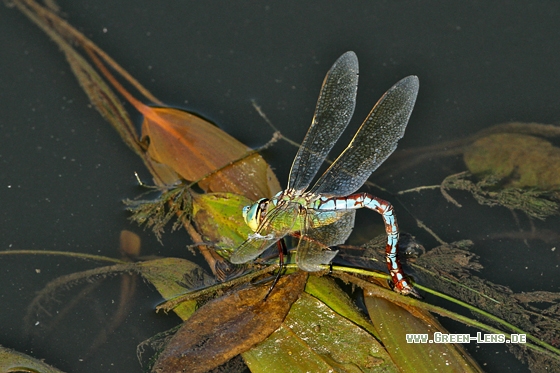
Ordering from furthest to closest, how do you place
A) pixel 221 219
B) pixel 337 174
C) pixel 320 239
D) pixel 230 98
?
pixel 230 98
pixel 337 174
pixel 221 219
pixel 320 239

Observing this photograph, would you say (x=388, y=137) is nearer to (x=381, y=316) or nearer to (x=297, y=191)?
(x=297, y=191)

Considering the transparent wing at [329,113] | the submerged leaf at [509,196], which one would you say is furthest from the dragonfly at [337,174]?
the submerged leaf at [509,196]

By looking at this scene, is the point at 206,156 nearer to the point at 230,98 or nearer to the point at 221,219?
the point at 221,219

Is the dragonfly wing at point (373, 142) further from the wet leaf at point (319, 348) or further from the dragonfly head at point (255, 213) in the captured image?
the wet leaf at point (319, 348)

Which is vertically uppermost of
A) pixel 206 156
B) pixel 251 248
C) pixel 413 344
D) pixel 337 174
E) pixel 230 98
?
pixel 230 98

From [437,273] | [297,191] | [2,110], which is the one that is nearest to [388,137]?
[297,191]

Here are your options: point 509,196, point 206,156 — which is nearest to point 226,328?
point 206,156
